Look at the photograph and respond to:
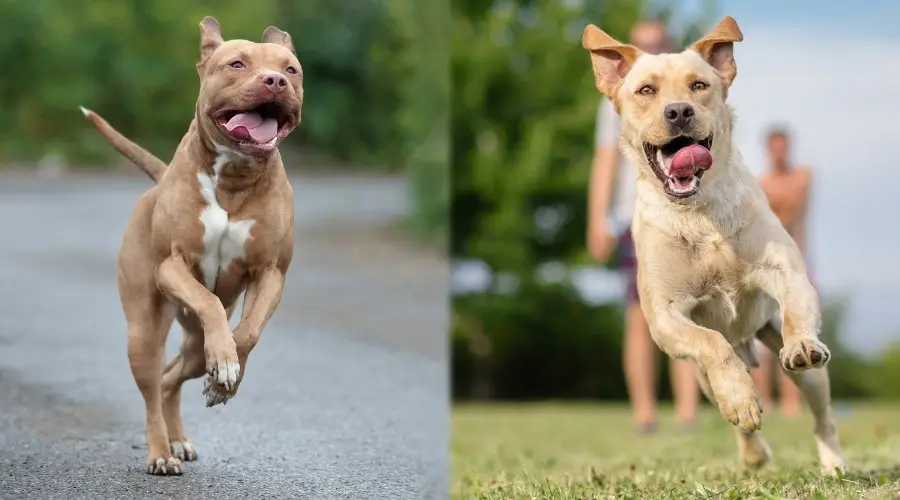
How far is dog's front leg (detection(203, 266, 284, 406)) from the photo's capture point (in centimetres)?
319

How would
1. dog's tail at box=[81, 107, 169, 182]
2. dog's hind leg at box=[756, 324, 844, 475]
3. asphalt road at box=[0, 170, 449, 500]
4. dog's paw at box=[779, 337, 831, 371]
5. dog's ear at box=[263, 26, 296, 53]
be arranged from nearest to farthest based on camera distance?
dog's paw at box=[779, 337, 831, 371] → dog's ear at box=[263, 26, 296, 53] → asphalt road at box=[0, 170, 449, 500] → dog's tail at box=[81, 107, 169, 182] → dog's hind leg at box=[756, 324, 844, 475]

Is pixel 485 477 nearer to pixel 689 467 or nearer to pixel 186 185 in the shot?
pixel 689 467

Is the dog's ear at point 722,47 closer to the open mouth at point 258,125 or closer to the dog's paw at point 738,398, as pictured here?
the dog's paw at point 738,398

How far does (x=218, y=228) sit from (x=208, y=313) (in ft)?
1.02

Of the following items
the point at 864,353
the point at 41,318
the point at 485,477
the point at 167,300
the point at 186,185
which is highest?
the point at 186,185

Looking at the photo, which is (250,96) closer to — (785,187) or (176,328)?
(176,328)

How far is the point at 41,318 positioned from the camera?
6.00m

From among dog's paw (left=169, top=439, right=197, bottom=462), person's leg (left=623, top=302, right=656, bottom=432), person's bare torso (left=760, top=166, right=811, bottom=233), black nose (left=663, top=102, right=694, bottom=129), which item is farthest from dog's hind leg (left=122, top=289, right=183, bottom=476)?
person's bare torso (left=760, top=166, right=811, bottom=233)

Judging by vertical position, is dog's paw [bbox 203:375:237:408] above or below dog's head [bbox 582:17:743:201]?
below

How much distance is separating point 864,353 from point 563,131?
566 cm

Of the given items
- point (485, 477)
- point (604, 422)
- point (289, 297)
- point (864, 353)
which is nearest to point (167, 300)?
point (485, 477)

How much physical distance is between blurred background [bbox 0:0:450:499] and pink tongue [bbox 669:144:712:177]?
149cm

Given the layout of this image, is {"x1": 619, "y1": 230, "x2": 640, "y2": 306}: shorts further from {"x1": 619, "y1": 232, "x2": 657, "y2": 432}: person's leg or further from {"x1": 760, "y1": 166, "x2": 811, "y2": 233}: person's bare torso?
{"x1": 760, "y1": 166, "x2": 811, "y2": 233}: person's bare torso

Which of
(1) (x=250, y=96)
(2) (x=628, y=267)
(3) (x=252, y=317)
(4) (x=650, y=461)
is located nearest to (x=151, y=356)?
(3) (x=252, y=317)
